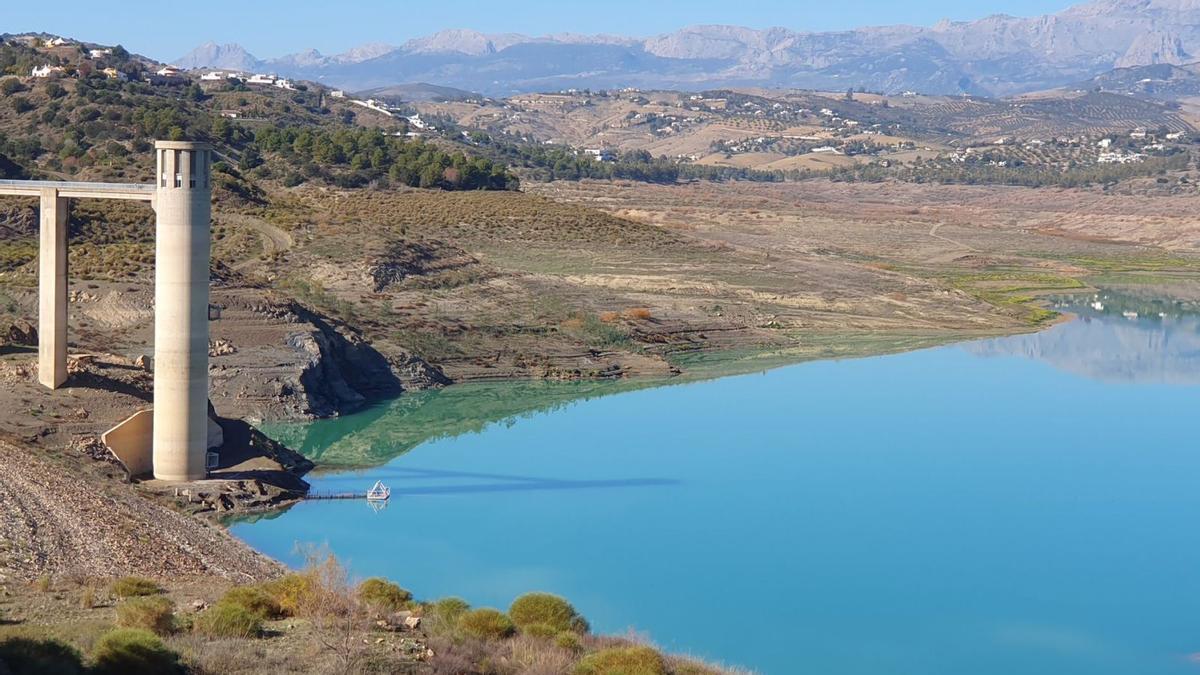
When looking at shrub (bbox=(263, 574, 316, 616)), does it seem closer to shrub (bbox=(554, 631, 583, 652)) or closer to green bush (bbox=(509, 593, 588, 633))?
green bush (bbox=(509, 593, 588, 633))

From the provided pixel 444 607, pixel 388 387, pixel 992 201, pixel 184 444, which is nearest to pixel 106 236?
pixel 388 387

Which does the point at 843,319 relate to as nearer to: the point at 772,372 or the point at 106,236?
the point at 772,372

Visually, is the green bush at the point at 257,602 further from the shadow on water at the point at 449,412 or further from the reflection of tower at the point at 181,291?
the shadow on water at the point at 449,412

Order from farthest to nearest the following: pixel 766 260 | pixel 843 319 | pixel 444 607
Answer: pixel 766 260, pixel 843 319, pixel 444 607

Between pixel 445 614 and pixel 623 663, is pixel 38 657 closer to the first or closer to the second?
pixel 445 614

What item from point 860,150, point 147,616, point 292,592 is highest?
point 147,616

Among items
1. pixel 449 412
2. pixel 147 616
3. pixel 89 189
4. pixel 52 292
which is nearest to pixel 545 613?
pixel 147 616
